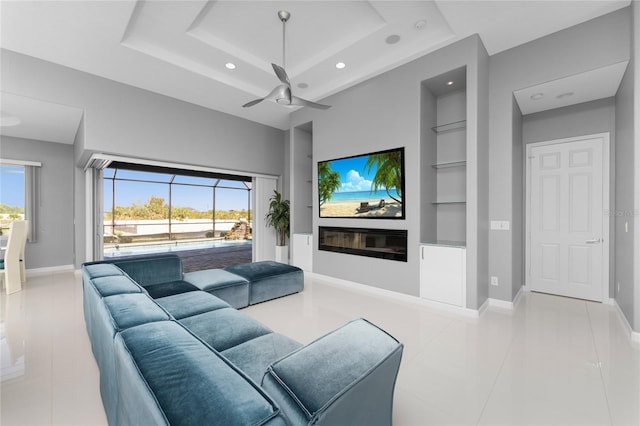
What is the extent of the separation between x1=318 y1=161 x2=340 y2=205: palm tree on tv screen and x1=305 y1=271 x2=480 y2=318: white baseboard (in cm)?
136

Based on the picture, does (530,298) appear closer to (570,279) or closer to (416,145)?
(570,279)

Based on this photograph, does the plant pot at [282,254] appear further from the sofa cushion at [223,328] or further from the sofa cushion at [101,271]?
the sofa cushion at [223,328]

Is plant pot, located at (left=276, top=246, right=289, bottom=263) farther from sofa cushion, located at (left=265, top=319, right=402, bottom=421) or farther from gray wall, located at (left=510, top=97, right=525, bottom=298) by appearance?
sofa cushion, located at (left=265, top=319, right=402, bottom=421)

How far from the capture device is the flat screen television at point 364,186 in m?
4.01

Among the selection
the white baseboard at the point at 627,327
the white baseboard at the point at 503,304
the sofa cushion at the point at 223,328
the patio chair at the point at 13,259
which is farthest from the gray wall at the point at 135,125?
the white baseboard at the point at 627,327

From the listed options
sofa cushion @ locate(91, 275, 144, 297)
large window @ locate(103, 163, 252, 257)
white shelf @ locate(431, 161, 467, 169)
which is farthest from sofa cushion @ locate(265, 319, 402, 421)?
large window @ locate(103, 163, 252, 257)

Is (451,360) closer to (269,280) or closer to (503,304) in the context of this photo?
(503,304)

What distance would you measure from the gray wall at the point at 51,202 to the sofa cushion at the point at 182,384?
640 cm

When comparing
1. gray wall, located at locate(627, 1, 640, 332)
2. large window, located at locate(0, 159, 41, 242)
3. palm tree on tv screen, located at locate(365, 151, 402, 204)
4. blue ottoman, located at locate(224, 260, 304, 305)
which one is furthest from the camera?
large window, located at locate(0, 159, 41, 242)

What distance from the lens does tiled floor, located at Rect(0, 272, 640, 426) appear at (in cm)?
174

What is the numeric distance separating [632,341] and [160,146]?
6.34m

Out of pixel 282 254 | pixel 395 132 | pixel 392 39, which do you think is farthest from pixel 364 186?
pixel 282 254

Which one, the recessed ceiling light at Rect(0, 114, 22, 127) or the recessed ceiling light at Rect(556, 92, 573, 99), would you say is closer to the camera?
the recessed ceiling light at Rect(556, 92, 573, 99)

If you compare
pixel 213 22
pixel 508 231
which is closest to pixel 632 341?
pixel 508 231
